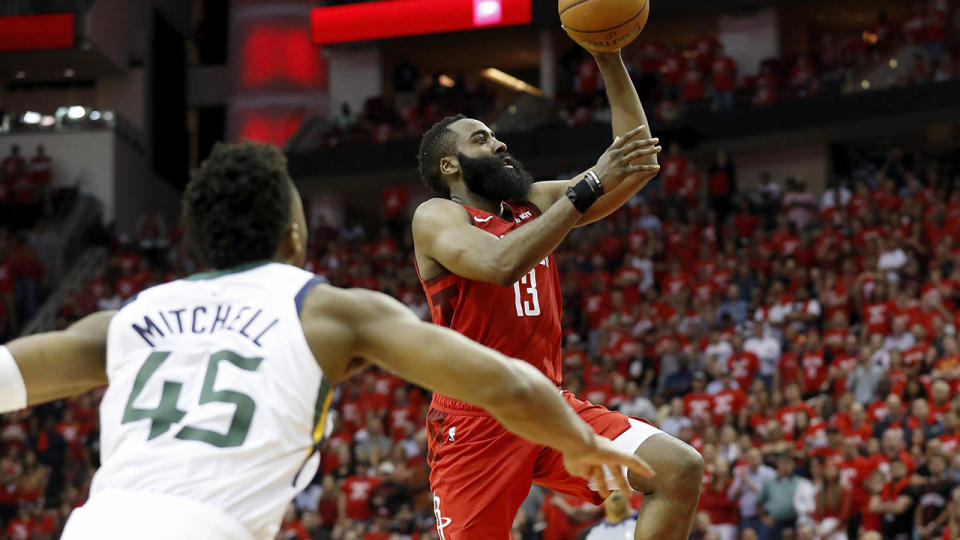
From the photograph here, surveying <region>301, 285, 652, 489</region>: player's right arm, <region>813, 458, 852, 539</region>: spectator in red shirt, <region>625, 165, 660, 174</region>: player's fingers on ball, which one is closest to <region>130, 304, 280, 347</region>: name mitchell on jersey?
<region>301, 285, 652, 489</region>: player's right arm

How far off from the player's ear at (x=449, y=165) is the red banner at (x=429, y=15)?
17614 millimetres

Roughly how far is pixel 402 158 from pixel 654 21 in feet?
18.4

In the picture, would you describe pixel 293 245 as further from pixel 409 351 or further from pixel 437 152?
pixel 437 152

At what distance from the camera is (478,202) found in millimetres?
5387

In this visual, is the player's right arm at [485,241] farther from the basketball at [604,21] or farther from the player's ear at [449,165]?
the basketball at [604,21]

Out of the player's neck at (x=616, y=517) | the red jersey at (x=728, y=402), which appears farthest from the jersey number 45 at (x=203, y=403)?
the red jersey at (x=728, y=402)

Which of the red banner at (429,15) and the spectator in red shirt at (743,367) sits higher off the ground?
the red banner at (429,15)

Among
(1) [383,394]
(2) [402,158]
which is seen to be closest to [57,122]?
(2) [402,158]

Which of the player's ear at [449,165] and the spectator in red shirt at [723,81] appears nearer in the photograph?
the player's ear at [449,165]

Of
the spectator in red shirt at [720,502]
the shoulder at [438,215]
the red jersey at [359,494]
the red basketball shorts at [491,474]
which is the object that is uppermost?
the shoulder at [438,215]

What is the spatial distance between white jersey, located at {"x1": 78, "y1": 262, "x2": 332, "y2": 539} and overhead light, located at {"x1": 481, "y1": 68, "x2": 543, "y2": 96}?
24.4 meters

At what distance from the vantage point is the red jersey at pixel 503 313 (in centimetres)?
509

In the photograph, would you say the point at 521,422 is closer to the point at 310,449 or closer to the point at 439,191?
the point at 310,449

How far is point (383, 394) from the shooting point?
52.1ft
